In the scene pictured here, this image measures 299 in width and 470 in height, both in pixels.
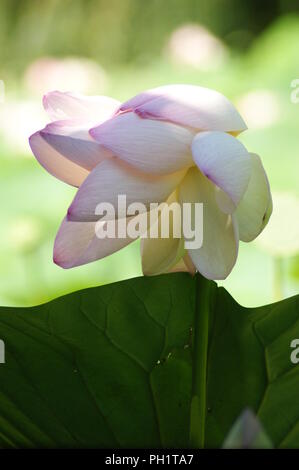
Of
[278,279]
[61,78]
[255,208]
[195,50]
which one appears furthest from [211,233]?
[195,50]

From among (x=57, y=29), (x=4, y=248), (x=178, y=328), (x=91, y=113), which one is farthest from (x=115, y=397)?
(x=57, y=29)

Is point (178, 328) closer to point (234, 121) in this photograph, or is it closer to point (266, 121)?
point (234, 121)

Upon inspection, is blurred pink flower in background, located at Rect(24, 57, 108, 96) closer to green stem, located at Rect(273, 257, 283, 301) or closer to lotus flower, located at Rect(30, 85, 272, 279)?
green stem, located at Rect(273, 257, 283, 301)

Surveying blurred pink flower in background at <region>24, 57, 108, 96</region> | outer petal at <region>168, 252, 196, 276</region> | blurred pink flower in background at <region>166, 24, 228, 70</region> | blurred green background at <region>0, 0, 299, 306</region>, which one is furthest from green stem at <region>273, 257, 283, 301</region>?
blurred pink flower in background at <region>166, 24, 228, 70</region>

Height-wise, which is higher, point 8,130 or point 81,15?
point 81,15

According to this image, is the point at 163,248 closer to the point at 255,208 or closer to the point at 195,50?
the point at 255,208
